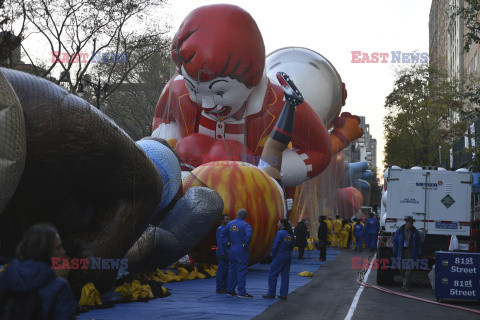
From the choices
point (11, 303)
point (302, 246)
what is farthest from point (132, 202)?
point (302, 246)

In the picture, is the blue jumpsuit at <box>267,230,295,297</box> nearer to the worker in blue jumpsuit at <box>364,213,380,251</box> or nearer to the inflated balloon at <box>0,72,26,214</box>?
the inflated balloon at <box>0,72,26,214</box>

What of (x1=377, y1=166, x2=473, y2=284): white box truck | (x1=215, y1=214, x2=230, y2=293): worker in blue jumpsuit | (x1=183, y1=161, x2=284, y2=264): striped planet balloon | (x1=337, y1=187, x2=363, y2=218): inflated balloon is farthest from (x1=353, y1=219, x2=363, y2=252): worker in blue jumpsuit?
(x1=215, y1=214, x2=230, y2=293): worker in blue jumpsuit

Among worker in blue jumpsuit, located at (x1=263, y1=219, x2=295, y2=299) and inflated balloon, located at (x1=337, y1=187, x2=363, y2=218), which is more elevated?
inflated balloon, located at (x1=337, y1=187, x2=363, y2=218)

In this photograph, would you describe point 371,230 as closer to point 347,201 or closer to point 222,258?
point 347,201

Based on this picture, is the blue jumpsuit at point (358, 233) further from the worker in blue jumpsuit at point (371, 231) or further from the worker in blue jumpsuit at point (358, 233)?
the worker in blue jumpsuit at point (371, 231)

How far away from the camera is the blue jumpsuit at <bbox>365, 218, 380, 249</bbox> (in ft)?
95.3

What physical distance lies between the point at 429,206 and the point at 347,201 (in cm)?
2438

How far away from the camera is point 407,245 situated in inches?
585

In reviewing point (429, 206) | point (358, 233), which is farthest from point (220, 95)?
point (358, 233)

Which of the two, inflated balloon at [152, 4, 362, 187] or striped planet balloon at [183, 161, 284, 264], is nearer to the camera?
striped planet balloon at [183, 161, 284, 264]

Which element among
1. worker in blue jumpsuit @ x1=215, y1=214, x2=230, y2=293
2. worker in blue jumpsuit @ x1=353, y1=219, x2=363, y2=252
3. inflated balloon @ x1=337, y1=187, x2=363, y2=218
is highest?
inflated balloon @ x1=337, y1=187, x2=363, y2=218

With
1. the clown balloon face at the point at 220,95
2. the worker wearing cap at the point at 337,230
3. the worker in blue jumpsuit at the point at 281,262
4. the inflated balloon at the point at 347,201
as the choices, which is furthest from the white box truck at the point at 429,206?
the inflated balloon at the point at 347,201

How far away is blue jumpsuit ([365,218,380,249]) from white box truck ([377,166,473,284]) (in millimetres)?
12881

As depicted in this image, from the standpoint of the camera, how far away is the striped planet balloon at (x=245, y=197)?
15.5 m
